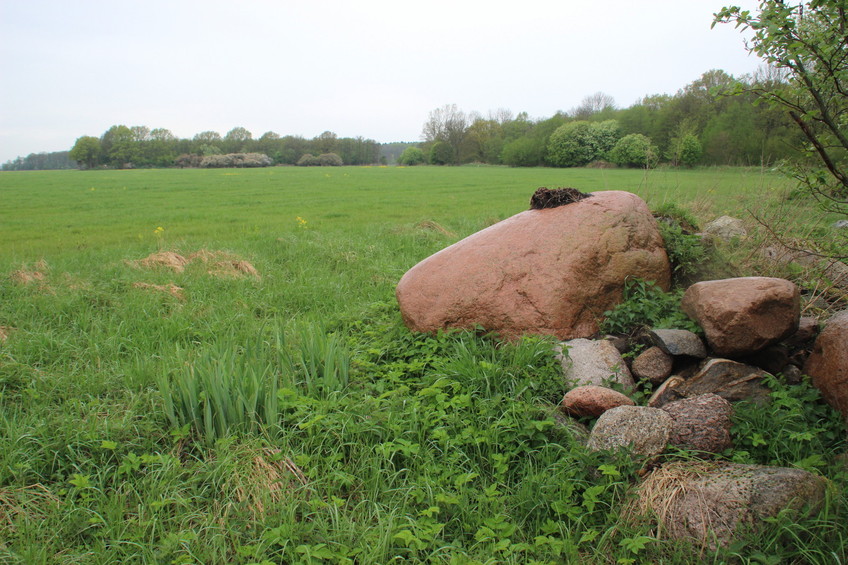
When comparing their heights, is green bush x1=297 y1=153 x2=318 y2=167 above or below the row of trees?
below

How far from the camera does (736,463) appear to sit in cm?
312

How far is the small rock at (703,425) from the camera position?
329 centimetres

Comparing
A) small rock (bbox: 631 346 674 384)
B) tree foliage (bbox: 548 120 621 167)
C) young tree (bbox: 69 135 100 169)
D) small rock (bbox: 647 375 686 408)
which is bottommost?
small rock (bbox: 647 375 686 408)

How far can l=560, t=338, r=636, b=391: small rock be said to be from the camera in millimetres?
4164

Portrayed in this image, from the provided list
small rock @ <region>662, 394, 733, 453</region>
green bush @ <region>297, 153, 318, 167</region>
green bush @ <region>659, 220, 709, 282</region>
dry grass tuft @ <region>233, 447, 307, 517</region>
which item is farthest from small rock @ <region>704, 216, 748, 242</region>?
green bush @ <region>297, 153, 318, 167</region>

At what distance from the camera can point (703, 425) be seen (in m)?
3.34

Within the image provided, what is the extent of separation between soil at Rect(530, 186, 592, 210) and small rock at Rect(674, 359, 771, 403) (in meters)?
2.40

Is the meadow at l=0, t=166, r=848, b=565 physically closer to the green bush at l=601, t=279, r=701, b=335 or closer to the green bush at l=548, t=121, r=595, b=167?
the green bush at l=601, t=279, r=701, b=335

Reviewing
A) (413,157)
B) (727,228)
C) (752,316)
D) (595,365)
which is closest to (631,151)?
(727,228)

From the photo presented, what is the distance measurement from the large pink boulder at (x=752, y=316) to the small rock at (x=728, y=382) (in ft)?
0.51

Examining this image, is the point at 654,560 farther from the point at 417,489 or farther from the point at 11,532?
the point at 11,532

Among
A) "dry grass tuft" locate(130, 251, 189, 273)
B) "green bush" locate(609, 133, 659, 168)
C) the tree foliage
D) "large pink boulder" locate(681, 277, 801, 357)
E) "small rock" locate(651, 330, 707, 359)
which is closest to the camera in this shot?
"large pink boulder" locate(681, 277, 801, 357)

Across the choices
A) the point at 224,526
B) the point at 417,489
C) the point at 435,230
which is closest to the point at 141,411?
the point at 224,526

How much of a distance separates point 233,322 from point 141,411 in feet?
7.07
